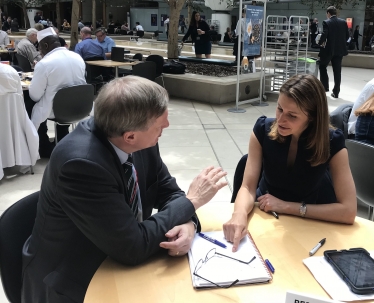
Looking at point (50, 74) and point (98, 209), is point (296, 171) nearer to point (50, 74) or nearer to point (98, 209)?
point (98, 209)

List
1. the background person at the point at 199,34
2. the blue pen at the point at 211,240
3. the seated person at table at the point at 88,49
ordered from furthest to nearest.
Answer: the background person at the point at 199,34 < the seated person at table at the point at 88,49 < the blue pen at the point at 211,240

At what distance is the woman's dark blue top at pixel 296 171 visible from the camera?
2.00 m

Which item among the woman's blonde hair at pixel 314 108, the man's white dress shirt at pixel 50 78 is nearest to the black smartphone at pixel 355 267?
the woman's blonde hair at pixel 314 108

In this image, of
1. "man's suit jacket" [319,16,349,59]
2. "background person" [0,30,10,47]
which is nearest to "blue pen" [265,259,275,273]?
"man's suit jacket" [319,16,349,59]

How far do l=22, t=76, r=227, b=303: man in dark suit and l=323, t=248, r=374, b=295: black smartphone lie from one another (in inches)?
20.0

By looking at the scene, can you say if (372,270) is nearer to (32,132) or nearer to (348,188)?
(348,188)

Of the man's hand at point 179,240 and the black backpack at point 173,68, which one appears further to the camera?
the black backpack at point 173,68

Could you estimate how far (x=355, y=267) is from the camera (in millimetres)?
1345

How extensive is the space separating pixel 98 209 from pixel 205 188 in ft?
1.63

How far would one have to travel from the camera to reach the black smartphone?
1.25 meters

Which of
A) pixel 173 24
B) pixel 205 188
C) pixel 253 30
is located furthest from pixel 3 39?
pixel 205 188

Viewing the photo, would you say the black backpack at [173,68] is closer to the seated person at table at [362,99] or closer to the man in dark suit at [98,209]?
the seated person at table at [362,99]

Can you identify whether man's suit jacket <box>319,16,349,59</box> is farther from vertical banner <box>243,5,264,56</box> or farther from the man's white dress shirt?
the man's white dress shirt

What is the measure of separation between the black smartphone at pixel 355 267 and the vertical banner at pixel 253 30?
6.44 m
